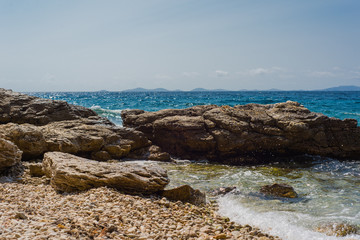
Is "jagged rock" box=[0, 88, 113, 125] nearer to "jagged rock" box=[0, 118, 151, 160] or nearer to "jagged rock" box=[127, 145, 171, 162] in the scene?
"jagged rock" box=[0, 118, 151, 160]

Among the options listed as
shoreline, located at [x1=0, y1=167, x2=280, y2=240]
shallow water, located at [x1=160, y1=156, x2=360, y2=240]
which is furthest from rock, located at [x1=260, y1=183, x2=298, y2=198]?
shoreline, located at [x1=0, y1=167, x2=280, y2=240]

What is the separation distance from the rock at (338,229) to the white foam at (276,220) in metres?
0.16

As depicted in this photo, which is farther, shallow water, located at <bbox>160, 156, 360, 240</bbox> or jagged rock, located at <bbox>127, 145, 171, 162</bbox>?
jagged rock, located at <bbox>127, 145, 171, 162</bbox>

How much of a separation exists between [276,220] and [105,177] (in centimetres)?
387

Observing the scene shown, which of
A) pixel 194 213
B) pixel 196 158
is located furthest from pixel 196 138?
pixel 194 213

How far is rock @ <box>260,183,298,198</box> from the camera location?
7.80 meters

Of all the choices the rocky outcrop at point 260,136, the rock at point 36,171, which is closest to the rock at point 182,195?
the rock at point 36,171

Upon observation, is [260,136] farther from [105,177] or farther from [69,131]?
[69,131]

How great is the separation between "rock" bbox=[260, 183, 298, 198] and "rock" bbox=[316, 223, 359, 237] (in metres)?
1.91

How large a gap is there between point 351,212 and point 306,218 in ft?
4.06

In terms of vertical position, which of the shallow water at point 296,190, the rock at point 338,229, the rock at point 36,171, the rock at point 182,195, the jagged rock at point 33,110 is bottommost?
the shallow water at point 296,190

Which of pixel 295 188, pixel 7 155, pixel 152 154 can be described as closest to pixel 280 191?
pixel 295 188

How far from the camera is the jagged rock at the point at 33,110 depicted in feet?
40.5

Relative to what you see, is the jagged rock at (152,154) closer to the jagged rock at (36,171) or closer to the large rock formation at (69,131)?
the large rock formation at (69,131)
